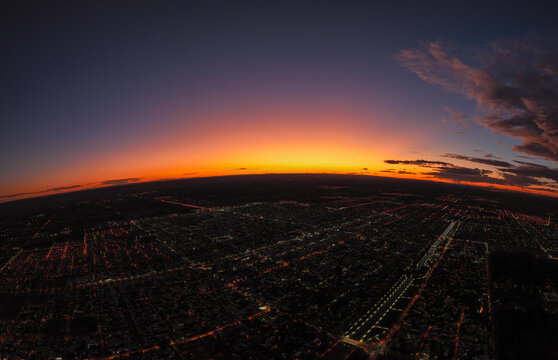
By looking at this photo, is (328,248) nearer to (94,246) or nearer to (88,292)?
(88,292)

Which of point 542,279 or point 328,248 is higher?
point 328,248

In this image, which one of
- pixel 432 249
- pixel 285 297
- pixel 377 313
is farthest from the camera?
pixel 432 249

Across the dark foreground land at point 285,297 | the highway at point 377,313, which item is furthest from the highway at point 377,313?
the dark foreground land at point 285,297

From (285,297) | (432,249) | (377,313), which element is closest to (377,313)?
(377,313)

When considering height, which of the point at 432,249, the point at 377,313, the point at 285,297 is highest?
the point at 285,297

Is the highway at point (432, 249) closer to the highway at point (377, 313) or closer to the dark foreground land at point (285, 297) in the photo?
the dark foreground land at point (285, 297)

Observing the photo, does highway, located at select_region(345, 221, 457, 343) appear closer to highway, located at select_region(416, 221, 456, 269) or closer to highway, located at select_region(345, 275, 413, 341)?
highway, located at select_region(345, 275, 413, 341)

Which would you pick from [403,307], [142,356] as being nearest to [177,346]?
[142,356]

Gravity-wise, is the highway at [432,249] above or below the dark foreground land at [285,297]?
below

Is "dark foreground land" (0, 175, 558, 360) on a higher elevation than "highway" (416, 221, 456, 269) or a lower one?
higher

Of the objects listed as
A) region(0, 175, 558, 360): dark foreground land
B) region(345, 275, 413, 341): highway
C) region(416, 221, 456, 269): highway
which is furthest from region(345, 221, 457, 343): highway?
region(416, 221, 456, 269): highway

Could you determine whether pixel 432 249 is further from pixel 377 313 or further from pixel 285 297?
pixel 285 297
